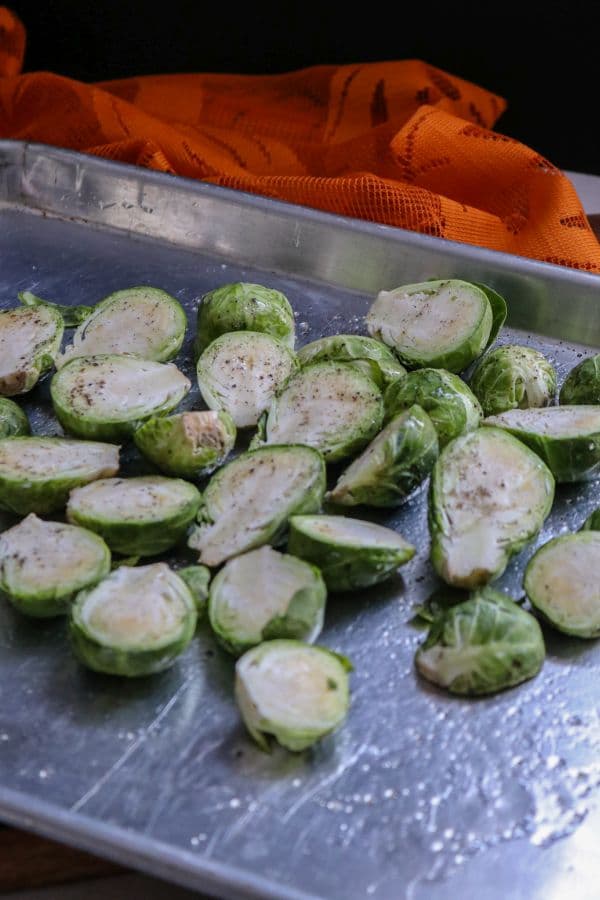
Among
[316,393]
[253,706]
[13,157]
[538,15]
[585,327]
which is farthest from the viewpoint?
[538,15]

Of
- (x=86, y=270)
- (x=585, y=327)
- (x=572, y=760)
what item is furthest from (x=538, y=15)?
(x=572, y=760)

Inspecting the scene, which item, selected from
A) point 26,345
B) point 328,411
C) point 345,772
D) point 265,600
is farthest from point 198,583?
point 26,345

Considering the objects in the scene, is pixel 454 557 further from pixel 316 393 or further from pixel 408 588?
pixel 316 393

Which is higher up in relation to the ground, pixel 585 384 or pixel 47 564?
pixel 585 384

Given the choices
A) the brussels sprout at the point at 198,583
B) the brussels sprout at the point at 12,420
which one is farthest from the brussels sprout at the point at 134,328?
the brussels sprout at the point at 198,583

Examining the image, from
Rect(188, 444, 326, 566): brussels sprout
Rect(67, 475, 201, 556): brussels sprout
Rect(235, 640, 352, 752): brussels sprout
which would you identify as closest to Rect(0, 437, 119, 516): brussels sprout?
Rect(67, 475, 201, 556): brussels sprout

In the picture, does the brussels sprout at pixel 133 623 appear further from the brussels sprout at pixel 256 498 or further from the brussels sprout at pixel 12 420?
the brussels sprout at pixel 12 420

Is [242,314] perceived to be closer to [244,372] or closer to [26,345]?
[244,372]
